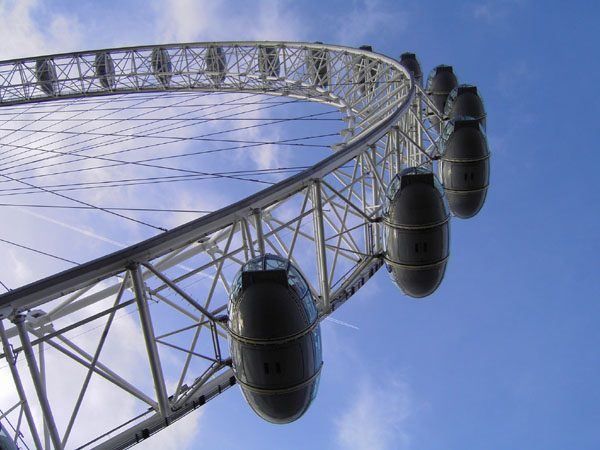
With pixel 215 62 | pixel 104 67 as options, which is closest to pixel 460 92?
pixel 215 62

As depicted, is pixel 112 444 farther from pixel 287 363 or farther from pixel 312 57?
pixel 312 57

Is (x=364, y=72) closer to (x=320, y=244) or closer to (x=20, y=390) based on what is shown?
(x=320, y=244)

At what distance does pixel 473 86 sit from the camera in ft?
61.7

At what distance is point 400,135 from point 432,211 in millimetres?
3918

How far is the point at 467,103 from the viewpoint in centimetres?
1859

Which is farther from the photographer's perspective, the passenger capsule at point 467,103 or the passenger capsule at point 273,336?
the passenger capsule at point 467,103

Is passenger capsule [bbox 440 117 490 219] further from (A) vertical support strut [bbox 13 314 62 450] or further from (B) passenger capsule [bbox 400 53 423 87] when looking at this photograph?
(A) vertical support strut [bbox 13 314 62 450]

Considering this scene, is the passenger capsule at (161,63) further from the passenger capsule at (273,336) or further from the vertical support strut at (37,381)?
the vertical support strut at (37,381)

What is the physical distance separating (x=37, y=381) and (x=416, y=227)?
7.45m

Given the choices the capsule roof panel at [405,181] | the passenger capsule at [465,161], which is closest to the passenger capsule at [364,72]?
the passenger capsule at [465,161]

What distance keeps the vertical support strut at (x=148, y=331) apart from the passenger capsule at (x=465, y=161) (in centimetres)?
1038

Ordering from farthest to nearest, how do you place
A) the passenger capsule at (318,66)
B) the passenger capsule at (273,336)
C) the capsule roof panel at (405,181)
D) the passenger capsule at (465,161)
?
the passenger capsule at (318,66) < the passenger capsule at (465,161) < the capsule roof panel at (405,181) < the passenger capsule at (273,336)

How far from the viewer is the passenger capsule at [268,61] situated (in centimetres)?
2536

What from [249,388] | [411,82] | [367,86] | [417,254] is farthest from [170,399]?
[367,86]
